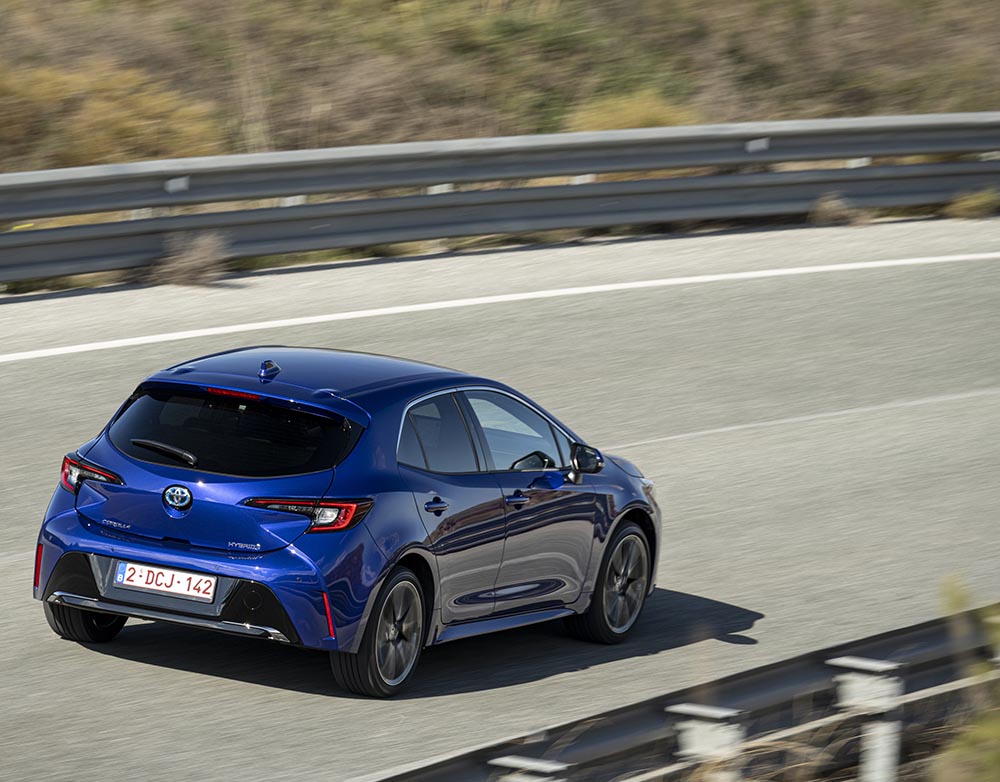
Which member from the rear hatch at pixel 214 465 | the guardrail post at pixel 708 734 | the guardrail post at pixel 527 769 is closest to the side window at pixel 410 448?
the rear hatch at pixel 214 465

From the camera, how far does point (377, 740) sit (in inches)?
249

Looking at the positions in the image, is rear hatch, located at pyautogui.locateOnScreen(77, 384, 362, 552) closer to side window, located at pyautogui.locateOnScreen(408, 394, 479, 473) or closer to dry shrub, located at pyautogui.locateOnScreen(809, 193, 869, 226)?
side window, located at pyautogui.locateOnScreen(408, 394, 479, 473)

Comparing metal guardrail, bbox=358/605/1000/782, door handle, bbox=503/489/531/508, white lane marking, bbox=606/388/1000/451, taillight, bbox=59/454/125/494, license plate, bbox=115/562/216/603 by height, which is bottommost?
white lane marking, bbox=606/388/1000/451

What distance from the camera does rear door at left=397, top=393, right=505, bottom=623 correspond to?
695 cm

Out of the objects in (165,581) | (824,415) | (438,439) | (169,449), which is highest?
(169,449)

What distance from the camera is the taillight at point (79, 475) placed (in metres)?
6.74

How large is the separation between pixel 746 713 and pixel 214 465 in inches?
97.4

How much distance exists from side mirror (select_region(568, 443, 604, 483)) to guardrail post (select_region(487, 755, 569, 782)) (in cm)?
358

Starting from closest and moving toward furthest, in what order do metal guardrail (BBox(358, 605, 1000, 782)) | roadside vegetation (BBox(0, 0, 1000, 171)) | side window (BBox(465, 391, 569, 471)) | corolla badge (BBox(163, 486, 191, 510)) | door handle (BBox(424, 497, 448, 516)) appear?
metal guardrail (BBox(358, 605, 1000, 782)) < corolla badge (BBox(163, 486, 191, 510)) < door handle (BBox(424, 497, 448, 516)) < side window (BBox(465, 391, 569, 471)) < roadside vegetation (BBox(0, 0, 1000, 171))

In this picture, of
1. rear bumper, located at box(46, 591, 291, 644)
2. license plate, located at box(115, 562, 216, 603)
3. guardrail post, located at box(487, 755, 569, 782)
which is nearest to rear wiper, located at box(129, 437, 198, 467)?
license plate, located at box(115, 562, 216, 603)

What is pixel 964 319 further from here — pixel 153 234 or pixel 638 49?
pixel 638 49

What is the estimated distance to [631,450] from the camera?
456 inches

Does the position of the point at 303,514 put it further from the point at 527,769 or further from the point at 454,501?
the point at 527,769

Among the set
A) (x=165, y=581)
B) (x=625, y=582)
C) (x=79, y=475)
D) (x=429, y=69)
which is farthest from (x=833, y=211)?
(x=165, y=581)
